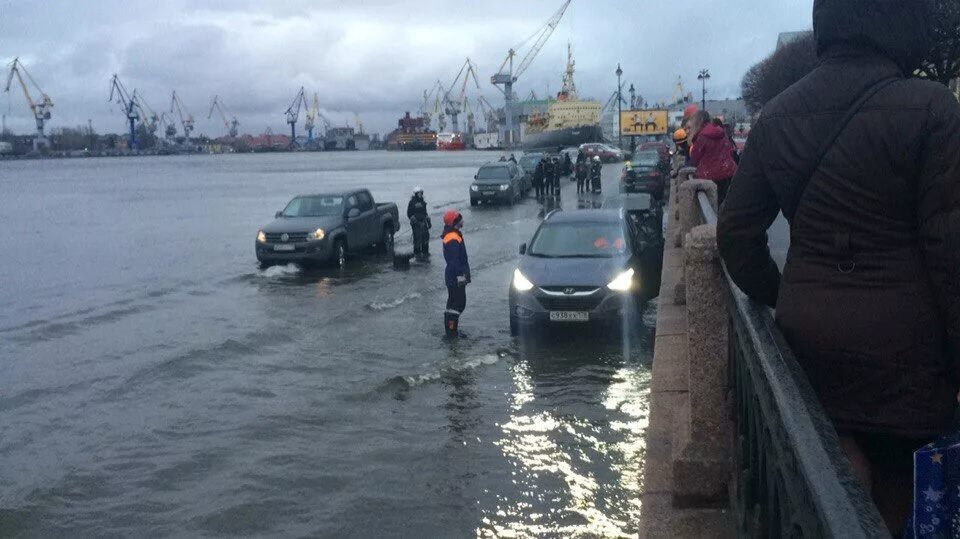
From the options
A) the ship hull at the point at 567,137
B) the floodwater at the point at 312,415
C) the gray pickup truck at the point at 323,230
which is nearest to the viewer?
the floodwater at the point at 312,415

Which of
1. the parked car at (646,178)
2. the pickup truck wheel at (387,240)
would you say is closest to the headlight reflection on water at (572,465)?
the pickup truck wheel at (387,240)

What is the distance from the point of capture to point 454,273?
41.9 feet

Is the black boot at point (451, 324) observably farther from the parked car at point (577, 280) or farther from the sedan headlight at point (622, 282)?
the sedan headlight at point (622, 282)

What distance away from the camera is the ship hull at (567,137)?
120 m

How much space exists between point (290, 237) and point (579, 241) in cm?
895

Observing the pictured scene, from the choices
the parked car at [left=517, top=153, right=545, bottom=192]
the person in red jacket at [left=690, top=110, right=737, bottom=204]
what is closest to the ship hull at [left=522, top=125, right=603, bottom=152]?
the parked car at [left=517, top=153, right=545, bottom=192]

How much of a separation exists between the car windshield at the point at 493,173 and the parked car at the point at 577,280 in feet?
82.3

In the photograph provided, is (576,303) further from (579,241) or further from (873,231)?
(873,231)

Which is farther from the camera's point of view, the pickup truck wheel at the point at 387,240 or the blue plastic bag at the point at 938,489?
the pickup truck wheel at the point at 387,240

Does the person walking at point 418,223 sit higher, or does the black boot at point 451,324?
the person walking at point 418,223

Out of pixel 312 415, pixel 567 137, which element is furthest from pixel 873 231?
pixel 567 137

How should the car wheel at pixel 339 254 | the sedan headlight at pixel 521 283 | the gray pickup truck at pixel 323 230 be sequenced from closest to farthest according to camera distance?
the sedan headlight at pixel 521 283, the gray pickup truck at pixel 323 230, the car wheel at pixel 339 254

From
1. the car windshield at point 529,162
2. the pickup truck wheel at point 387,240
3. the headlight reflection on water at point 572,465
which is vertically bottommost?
the headlight reflection on water at point 572,465

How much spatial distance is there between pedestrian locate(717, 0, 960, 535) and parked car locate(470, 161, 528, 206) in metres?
35.0
